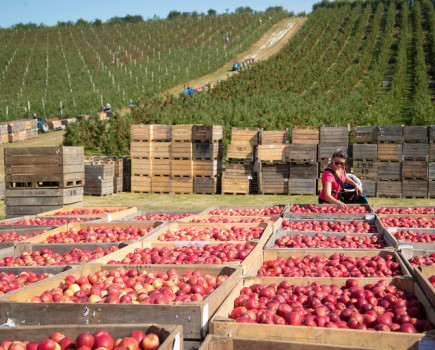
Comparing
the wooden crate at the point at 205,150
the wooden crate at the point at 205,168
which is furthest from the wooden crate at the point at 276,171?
the wooden crate at the point at 205,150

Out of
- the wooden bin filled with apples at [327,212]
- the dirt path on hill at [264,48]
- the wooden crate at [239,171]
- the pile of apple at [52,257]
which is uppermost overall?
the dirt path on hill at [264,48]

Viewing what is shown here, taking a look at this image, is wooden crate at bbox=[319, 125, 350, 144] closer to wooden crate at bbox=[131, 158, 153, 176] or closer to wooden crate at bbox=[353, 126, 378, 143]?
wooden crate at bbox=[353, 126, 378, 143]

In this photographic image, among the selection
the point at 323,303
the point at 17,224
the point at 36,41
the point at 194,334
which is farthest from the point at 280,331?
the point at 36,41

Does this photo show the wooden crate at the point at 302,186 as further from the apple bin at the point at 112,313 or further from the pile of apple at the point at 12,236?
the apple bin at the point at 112,313

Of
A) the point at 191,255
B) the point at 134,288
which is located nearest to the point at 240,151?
the point at 191,255

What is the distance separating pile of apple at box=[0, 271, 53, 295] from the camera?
170 inches

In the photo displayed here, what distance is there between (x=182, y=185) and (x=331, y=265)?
12.1 m

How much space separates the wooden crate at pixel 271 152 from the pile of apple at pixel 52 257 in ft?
35.5

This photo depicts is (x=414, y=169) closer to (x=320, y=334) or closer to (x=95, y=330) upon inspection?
(x=320, y=334)

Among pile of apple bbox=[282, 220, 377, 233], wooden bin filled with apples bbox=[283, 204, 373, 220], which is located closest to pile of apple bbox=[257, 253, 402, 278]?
pile of apple bbox=[282, 220, 377, 233]

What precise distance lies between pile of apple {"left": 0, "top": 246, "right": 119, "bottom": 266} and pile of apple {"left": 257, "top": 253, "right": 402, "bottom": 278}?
1931mm

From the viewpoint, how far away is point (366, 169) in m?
15.8

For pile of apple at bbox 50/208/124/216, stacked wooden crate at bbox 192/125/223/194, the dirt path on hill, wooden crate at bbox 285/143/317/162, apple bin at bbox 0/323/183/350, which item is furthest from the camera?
the dirt path on hill

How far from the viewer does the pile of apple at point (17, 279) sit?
432cm
